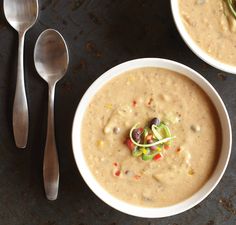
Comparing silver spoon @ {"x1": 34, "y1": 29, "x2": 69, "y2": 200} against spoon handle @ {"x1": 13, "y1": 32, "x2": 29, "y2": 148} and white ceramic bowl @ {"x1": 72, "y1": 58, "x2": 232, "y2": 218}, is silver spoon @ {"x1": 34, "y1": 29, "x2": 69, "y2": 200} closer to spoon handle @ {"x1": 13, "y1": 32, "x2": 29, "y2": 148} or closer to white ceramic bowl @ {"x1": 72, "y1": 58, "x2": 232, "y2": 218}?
spoon handle @ {"x1": 13, "y1": 32, "x2": 29, "y2": 148}

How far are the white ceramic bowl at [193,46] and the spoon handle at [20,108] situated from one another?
0.71m

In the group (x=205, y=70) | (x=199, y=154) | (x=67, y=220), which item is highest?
(x=205, y=70)

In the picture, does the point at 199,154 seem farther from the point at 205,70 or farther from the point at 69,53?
the point at 69,53

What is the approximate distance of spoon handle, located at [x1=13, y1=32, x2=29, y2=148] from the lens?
201 centimetres

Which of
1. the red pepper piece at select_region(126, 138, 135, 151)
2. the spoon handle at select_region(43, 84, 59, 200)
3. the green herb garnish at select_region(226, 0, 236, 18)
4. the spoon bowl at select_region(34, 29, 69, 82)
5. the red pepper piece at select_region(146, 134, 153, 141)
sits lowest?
the spoon handle at select_region(43, 84, 59, 200)

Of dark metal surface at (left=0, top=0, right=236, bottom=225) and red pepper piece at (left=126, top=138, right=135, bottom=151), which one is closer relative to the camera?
red pepper piece at (left=126, top=138, right=135, bottom=151)

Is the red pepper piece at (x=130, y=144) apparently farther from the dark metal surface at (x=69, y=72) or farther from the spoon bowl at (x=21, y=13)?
the spoon bowl at (x=21, y=13)

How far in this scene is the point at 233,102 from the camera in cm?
210

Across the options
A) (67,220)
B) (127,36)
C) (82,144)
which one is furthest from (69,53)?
(67,220)

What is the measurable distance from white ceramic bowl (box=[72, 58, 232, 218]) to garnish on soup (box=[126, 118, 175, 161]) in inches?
8.5

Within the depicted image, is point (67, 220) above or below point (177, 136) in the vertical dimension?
below

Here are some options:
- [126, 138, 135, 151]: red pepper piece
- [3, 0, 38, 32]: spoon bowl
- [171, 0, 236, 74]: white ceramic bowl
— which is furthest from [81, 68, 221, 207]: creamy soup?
[3, 0, 38, 32]: spoon bowl

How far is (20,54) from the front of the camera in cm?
202

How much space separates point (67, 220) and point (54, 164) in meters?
0.29
